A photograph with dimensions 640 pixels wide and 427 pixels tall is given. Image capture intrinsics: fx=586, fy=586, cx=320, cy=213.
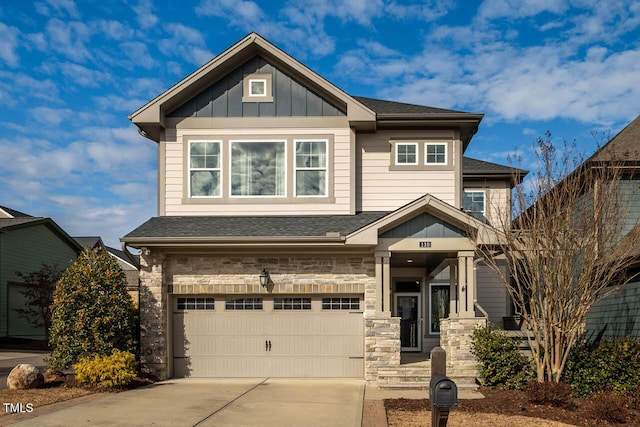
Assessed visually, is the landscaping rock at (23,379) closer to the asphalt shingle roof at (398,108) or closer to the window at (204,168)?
the window at (204,168)

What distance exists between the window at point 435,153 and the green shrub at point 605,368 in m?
5.77

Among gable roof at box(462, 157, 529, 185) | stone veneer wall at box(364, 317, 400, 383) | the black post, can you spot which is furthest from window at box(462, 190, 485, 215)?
the black post

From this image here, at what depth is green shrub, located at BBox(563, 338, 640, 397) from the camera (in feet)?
36.5

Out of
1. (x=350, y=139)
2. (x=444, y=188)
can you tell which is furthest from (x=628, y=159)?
(x=350, y=139)

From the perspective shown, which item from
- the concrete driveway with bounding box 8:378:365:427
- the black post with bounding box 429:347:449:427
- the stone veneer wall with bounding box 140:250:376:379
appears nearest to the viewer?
the black post with bounding box 429:347:449:427

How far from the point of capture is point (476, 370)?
12.9m

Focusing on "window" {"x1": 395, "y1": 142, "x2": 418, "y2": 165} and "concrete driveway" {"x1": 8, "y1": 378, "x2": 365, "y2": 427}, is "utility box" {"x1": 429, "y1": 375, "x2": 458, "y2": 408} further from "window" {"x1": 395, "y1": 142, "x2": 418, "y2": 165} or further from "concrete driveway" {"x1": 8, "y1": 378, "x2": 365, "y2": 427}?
"window" {"x1": 395, "y1": 142, "x2": 418, "y2": 165}

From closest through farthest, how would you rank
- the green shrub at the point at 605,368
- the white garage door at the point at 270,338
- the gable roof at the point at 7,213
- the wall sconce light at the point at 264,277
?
the green shrub at the point at 605,368 < the wall sconce light at the point at 264,277 < the white garage door at the point at 270,338 < the gable roof at the point at 7,213

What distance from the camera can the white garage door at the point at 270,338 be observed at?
47.2ft

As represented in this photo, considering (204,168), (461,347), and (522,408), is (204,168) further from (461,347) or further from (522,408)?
(522,408)

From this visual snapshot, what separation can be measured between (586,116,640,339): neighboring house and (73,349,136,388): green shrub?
35.6 feet

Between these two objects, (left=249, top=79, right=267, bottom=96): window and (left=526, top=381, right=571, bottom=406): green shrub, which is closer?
(left=526, top=381, right=571, bottom=406): green shrub

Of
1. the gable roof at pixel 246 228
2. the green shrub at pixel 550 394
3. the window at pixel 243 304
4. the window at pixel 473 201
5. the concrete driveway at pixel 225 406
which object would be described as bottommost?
the concrete driveway at pixel 225 406

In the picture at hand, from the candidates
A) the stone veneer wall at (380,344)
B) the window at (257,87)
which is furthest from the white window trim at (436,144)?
the window at (257,87)
